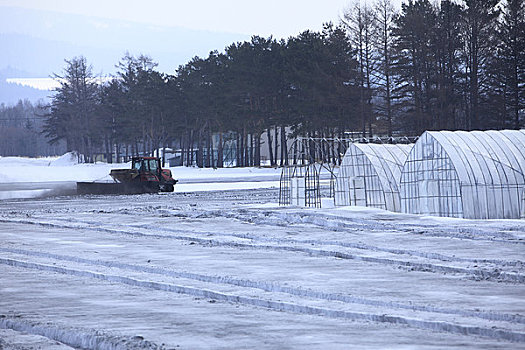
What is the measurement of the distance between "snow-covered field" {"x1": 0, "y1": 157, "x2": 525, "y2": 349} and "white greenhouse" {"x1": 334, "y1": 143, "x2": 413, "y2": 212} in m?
5.82

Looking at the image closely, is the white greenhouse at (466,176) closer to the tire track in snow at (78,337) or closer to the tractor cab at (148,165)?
the tire track in snow at (78,337)

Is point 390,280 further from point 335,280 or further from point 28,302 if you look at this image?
point 28,302

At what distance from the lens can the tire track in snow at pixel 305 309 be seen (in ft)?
31.7

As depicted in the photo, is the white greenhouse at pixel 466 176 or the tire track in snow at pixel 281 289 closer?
the tire track in snow at pixel 281 289

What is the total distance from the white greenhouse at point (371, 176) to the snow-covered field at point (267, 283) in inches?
229

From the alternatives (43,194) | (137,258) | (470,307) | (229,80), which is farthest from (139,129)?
(470,307)

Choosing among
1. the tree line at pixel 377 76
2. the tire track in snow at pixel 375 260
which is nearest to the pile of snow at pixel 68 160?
the tree line at pixel 377 76

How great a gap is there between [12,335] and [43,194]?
1549 inches

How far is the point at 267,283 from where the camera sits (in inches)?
537

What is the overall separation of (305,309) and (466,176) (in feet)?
52.8

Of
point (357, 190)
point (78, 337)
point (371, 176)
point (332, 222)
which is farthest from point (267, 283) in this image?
point (357, 190)

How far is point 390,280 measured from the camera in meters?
13.9

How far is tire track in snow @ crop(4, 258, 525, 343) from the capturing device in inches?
380

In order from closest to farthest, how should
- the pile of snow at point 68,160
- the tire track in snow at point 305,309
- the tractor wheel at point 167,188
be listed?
the tire track in snow at point 305,309
the tractor wheel at point 167,188
the pile of snow at point 68,160
